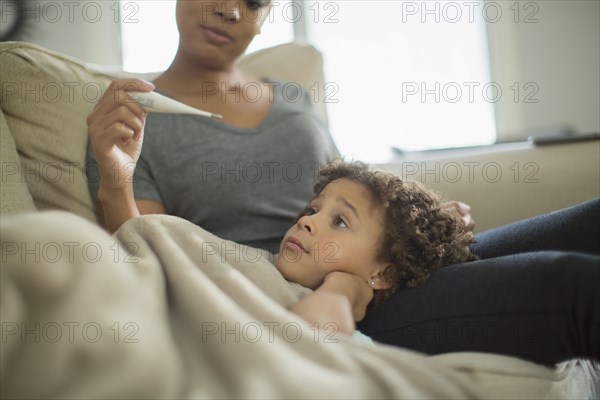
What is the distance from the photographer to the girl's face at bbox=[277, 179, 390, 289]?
0.86 m

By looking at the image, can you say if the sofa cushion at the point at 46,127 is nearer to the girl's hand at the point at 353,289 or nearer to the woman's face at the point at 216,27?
the woman's face at the point at 216,27

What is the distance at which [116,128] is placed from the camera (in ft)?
2.85

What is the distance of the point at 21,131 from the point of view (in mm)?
1026

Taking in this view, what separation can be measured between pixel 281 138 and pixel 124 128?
0.40 metres

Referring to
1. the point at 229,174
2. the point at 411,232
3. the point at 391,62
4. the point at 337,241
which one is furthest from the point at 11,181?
the point at 391,62

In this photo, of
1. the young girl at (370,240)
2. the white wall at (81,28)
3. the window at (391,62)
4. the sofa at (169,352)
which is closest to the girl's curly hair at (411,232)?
the young girl at (370,240)

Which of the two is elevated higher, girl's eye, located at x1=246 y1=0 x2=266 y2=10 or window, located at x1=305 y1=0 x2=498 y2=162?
girl's eye, located at x1=246 y1=0 x2=266 y2=10

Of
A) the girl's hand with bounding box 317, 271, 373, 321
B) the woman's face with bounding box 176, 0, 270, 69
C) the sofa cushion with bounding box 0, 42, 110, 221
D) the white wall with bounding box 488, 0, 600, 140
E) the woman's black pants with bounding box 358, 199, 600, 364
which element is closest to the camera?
the woman's black pants with bounding box 358, 199, 600, 364

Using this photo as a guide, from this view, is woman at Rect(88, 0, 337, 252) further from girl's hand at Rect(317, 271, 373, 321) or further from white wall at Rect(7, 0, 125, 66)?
white wall at Rect(7, 0, 125, 66)

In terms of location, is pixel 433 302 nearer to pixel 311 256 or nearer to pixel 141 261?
pixel 311 256

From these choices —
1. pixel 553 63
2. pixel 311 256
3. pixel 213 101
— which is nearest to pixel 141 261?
pixel 311 256

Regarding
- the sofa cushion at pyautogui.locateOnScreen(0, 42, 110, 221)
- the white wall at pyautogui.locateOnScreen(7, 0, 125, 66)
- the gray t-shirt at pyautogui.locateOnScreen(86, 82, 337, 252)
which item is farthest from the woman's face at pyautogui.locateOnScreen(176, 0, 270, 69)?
the white wall at pyautogui.locateOnScreen(7, 0, 125, 66)

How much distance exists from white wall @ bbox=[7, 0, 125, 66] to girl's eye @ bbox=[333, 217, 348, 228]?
208cm

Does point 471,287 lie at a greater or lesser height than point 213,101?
lesser
